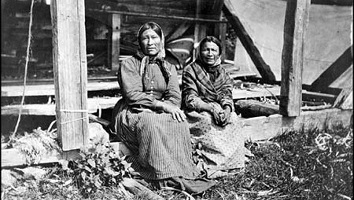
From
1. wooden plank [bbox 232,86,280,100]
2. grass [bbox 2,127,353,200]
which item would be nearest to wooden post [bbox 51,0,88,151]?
grass [bbox 2,127,353,200]

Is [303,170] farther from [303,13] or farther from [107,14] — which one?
[107,14]

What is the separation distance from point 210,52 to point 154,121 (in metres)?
1.11

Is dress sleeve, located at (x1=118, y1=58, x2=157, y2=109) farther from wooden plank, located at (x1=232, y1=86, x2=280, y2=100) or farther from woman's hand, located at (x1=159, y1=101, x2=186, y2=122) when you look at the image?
wooden plank, located at (x1=232, y1=86, x2=280, y2=100)

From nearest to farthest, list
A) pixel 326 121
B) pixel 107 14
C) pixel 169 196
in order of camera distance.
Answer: pixel 169 196 < pixel 326 121 < pixel 107 14

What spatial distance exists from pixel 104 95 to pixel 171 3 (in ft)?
9.66

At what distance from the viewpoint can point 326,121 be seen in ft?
19.4

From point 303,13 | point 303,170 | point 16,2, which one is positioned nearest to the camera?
point 303,170

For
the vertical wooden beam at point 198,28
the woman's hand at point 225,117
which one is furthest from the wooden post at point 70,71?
the vertical wooden beam at point 198,28

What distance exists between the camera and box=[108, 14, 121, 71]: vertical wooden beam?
24.1ft

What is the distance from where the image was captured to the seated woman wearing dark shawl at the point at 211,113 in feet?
14.3

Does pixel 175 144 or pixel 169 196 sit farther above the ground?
pixel 175 144

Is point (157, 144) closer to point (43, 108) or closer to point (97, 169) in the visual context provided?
point (97, 169)

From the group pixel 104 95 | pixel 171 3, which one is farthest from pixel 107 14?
pixel 104 95

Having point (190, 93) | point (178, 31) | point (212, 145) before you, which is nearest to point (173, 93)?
point (190, 93)
